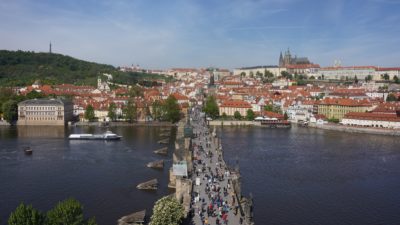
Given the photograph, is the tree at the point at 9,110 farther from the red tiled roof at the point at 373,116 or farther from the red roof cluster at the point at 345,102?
the red tiled roof at the point at 373,116

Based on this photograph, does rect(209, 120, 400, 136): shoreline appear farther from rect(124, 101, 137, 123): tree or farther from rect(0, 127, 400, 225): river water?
rect(124, 101, 137, 123): tree

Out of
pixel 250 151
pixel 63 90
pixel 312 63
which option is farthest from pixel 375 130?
pixel 312 63

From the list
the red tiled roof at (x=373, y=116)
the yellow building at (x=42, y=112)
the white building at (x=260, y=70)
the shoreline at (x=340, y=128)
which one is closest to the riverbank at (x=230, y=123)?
the shoreline at (x=340, y=128)

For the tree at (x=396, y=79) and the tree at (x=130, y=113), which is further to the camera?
the tree at (x=396, y=79)

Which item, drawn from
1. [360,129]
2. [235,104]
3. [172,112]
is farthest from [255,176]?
[235,104]

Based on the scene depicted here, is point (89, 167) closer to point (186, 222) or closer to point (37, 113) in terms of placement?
point (186, 222)

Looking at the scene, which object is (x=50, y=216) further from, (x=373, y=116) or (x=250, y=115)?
(x=373, y=116)
